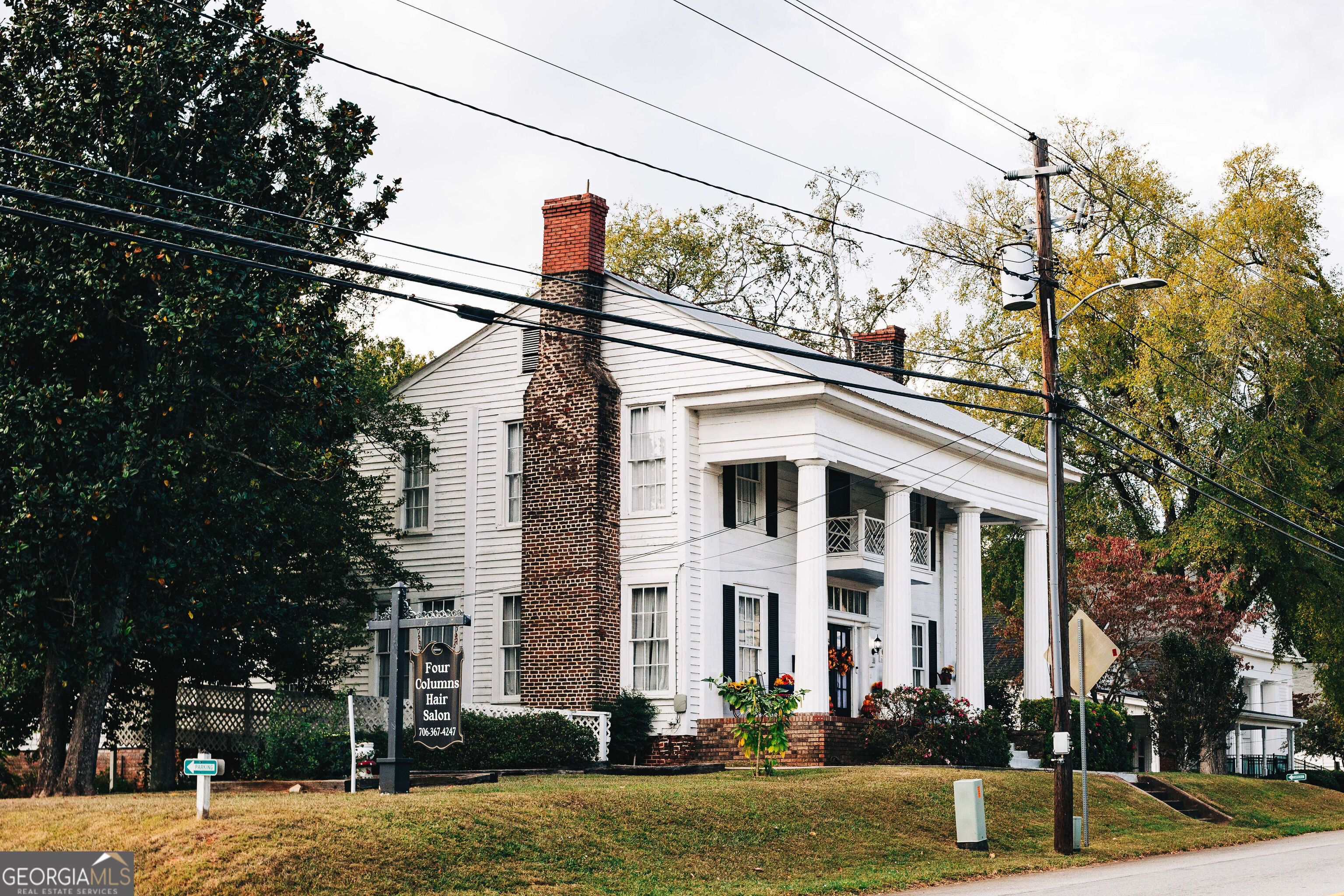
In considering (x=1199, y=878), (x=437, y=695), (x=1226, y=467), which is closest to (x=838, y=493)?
(x=1226, y=467)

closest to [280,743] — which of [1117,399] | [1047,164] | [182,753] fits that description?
[182,753]

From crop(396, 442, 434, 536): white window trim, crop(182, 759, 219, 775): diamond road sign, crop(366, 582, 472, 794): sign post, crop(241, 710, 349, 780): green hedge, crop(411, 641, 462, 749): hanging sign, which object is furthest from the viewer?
crop(396, 442, 434, 536): white window trim

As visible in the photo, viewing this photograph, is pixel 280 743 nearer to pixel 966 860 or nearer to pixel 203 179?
pixel 203 179

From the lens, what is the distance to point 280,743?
2161 cm

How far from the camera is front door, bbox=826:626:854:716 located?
31.0m

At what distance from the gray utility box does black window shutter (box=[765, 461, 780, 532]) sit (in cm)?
1117

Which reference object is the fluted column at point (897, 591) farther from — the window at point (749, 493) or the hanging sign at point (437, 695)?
the hanging sign at point (437, 695)

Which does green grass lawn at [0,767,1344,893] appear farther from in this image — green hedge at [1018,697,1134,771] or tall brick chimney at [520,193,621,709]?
green hedge at [1018,697,1134,771]

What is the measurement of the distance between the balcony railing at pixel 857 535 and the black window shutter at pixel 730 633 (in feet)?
8.76

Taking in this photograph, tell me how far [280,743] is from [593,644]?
716 cm

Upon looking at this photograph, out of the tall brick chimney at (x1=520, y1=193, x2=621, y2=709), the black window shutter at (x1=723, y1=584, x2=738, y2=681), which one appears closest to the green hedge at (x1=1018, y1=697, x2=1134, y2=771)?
the black window shutter at (x1=723, y1=584, x2=738, y2=681)

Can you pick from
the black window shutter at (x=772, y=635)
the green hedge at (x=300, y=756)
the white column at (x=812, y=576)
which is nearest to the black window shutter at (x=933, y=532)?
the black window shutter at (x=772, y=635)

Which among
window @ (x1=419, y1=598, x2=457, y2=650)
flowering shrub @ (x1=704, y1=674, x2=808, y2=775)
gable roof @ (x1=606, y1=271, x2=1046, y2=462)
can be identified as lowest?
flowering shrub @ (x1=704, y1=674, x2=808, y2=775)

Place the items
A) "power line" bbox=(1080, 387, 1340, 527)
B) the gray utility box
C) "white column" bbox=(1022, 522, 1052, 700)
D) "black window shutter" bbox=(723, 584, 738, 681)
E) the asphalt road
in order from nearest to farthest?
the asphalt road < the gray utility box < "black window shutter" bbox=(723, 584, 738, 681) < "white column" bbox=(1022, 522, 1052, 700) < "power line" bbox=(1080, 387, 1340, 527)
